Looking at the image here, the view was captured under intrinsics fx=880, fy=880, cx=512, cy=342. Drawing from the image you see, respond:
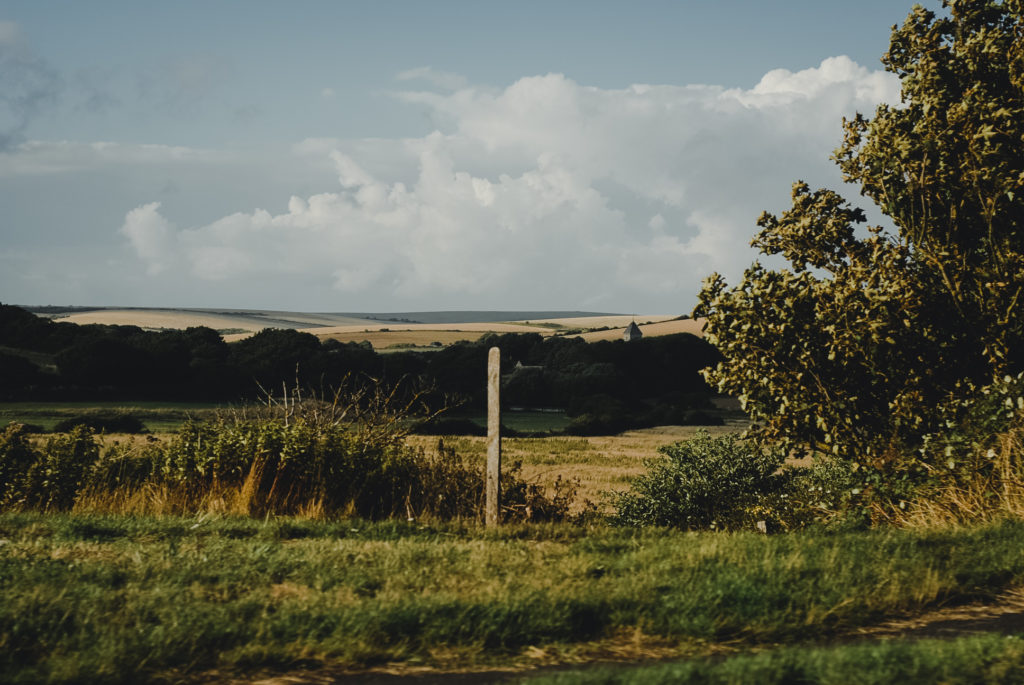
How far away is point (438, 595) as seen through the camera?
645 centimetres

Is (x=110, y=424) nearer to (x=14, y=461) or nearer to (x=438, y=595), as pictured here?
(x=14, y=461)

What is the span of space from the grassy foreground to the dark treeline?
3572cm

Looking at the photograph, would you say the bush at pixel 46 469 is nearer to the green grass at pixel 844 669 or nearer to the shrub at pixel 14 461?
the shrub at pixel 14 461

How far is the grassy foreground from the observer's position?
18.0 ft

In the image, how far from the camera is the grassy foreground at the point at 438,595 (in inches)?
216

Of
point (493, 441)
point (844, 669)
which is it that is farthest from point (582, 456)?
point (844, 669)

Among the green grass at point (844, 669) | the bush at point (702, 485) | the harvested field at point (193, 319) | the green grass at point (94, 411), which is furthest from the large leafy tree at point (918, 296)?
the harvested field at point (193, 319)

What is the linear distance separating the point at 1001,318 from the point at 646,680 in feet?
28.7

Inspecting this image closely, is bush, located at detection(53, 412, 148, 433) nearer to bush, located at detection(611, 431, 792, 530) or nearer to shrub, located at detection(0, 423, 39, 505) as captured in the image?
shrub, located at detection(0, 423, 39, 505)

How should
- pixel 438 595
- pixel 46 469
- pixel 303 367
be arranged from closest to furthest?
pixel 438 595
pixel 46 469
pixel 303 367

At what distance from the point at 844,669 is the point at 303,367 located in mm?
55143

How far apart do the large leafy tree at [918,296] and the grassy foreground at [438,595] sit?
2857 mm

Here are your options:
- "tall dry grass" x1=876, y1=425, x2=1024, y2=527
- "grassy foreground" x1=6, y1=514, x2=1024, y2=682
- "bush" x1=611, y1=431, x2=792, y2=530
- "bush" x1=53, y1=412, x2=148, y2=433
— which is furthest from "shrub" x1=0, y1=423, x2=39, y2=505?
"bush" x1=53, y1=412, x2=148, y2=433

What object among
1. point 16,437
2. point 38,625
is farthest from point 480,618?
point 16,437
